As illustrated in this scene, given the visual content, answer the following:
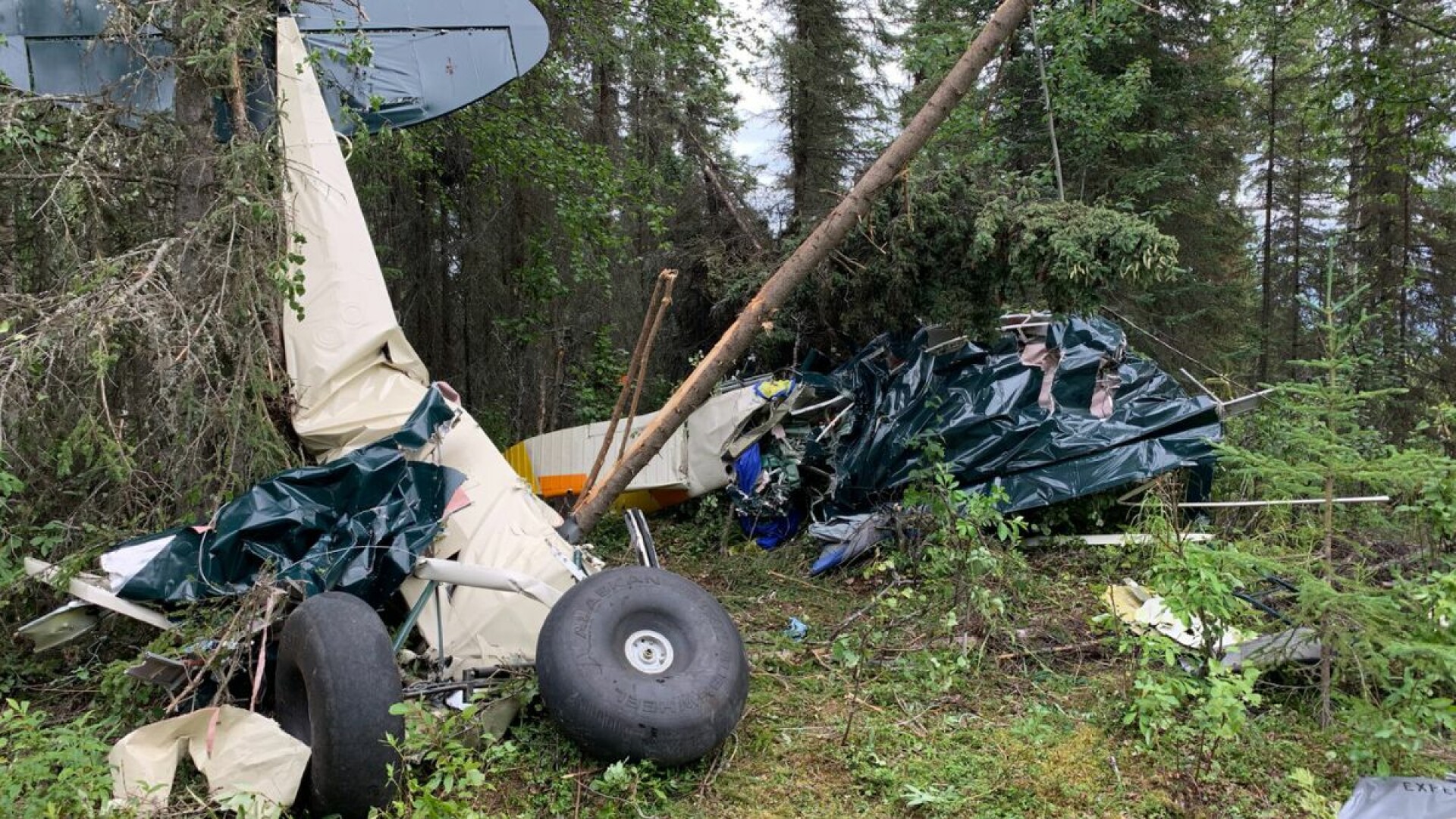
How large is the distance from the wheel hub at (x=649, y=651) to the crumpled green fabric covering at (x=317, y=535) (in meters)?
1.25

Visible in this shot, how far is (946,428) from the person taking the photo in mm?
6926

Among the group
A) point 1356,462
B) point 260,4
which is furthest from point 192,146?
point 1356,462

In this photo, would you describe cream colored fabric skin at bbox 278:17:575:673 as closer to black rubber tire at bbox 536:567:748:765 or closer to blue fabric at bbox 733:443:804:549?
black rubber tire at bbox 536:567:748:765

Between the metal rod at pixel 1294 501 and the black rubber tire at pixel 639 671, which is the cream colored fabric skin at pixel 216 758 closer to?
the black rubber tire at pixel 639 671

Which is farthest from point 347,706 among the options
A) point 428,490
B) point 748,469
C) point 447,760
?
point 748,469

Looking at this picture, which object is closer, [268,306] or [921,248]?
[268,306]

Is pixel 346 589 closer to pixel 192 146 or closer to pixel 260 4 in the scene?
pixel 192 146

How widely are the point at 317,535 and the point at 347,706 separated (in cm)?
144

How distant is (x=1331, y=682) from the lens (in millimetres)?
3947

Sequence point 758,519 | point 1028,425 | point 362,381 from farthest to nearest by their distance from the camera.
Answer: point 758,519 → point 1028,425 → point 362,381

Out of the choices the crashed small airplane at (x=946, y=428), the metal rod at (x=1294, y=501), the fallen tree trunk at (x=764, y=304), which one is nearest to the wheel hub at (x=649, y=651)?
the fallen tree trunk at (x=764, y=304)

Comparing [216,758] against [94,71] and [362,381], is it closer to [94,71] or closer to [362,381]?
[362,381]

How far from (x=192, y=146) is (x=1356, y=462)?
22.0ft

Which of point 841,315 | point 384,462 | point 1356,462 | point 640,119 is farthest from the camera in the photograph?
point 640,119
